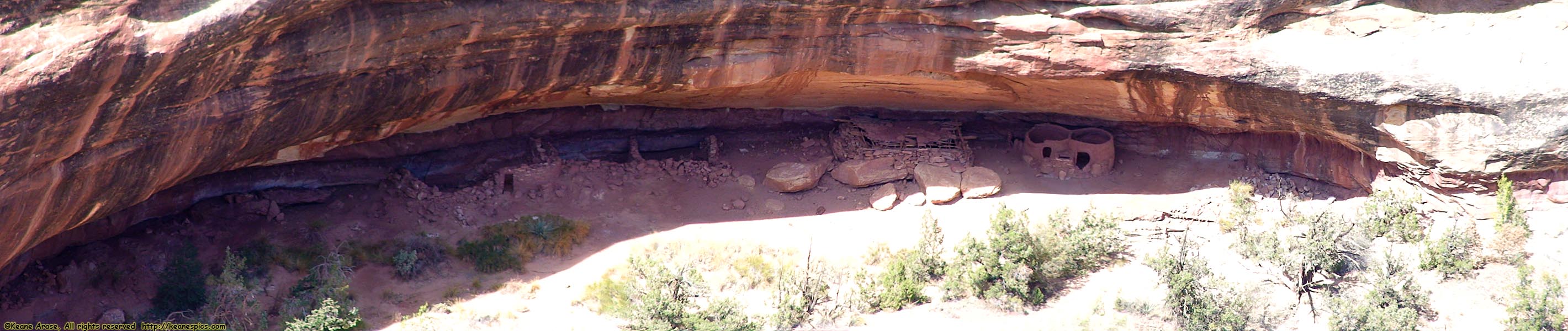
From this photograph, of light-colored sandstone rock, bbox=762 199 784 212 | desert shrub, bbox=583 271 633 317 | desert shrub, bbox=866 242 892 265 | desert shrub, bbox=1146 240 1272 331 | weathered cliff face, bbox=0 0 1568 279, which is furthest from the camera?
light-colored sandstone rock, bbox=762 199 784 212

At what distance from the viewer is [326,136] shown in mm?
11391

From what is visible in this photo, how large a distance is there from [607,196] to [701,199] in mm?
1254

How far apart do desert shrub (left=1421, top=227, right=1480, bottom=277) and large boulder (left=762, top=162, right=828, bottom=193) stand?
718 centimetres

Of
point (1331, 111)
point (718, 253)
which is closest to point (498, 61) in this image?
point (718, 253)

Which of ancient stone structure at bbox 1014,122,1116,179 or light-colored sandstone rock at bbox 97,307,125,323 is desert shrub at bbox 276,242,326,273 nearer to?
light-colored sandstone rock at bbox 97,307,125,323

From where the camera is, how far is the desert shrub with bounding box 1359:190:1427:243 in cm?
1144

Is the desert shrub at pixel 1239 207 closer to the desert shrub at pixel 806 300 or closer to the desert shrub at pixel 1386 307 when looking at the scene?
the desert shrub at pixel 1386 307

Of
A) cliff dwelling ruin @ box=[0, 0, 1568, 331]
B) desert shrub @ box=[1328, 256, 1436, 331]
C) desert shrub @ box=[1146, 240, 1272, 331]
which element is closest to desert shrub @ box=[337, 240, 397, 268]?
cliff dwelling ruin @ box=[0, 0, 1568, 331]

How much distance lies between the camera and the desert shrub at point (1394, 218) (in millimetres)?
11438

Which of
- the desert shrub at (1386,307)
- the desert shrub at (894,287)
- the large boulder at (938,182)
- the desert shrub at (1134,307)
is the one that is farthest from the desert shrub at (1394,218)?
the desert shrub at (894,287)

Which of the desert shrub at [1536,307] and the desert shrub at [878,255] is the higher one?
the desert shrub at [1536,307]

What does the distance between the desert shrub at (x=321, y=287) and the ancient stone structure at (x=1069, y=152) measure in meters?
8.94

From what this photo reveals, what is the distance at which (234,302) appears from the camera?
10.6 meters

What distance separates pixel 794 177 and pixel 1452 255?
763 centimetres
